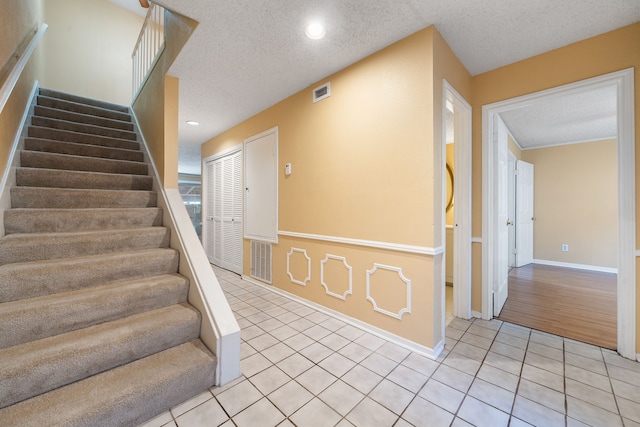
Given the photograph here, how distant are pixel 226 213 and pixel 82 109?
2.30 meters

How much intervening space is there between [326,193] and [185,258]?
55.5 inches

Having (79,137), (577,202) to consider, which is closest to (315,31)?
(79,137)

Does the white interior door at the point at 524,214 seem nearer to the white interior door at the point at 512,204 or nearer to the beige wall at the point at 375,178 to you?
the white interior door at the point at 512,204

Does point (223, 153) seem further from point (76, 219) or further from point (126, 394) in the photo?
point (126, 394)

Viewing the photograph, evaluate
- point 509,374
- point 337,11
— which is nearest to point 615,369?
point 509,374

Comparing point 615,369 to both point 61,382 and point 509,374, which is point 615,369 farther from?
point 61,382

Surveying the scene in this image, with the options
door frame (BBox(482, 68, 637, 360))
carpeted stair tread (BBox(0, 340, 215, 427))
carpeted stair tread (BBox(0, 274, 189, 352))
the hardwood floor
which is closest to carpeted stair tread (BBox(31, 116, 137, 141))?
carpeted stair tread (BBox(0, 274, 189, 352))

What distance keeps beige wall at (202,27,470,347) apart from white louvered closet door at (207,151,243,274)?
1397 millimetres

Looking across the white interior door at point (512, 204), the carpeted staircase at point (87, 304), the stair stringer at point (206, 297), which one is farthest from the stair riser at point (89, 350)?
the white interior door at point (512, 204)

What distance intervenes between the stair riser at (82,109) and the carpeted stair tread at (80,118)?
0.45 feet

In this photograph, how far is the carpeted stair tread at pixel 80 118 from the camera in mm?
2816

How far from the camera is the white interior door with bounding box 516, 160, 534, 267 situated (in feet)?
15.2

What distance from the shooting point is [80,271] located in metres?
1.65

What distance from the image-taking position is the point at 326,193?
8.57 feet
